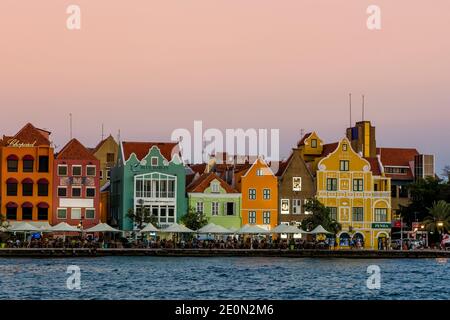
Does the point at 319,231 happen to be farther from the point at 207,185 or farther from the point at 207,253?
the point at 207,185

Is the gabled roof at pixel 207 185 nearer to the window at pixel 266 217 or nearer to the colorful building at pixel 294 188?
the window at pixel 266 217

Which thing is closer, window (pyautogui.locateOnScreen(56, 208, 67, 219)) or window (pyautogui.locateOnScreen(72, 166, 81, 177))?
window (pyautogui.locateOnScreen(56, 208, 67, 219))

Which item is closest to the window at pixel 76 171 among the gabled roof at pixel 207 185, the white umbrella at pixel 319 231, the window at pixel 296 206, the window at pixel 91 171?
the window at pixel 91 171

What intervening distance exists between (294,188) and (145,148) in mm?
16463

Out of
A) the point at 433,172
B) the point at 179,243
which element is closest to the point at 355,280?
the point at 179,243

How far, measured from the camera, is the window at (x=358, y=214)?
115 m

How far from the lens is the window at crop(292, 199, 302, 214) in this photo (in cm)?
11331

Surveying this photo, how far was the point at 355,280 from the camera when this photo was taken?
66500 mm

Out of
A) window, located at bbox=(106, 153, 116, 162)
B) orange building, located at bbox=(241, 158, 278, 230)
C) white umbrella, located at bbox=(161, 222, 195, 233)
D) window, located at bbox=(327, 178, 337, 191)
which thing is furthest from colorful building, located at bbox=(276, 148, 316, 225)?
window, located at bbox=(106, 153, 116, 162)

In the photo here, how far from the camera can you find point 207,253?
96.2m

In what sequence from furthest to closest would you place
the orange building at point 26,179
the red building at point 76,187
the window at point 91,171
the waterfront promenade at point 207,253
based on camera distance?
1. the window at point 91,171
2. the red building at point 76,187
3. the orange building at point 26,179
4. the waterfront promenade at point 207,253

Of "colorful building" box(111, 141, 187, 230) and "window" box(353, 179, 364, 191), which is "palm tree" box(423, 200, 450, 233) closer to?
"window" box(353, 179, 364, 191)

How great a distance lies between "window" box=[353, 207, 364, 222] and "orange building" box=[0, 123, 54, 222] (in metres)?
32.6

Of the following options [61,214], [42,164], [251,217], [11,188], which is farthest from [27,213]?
[251,217]
